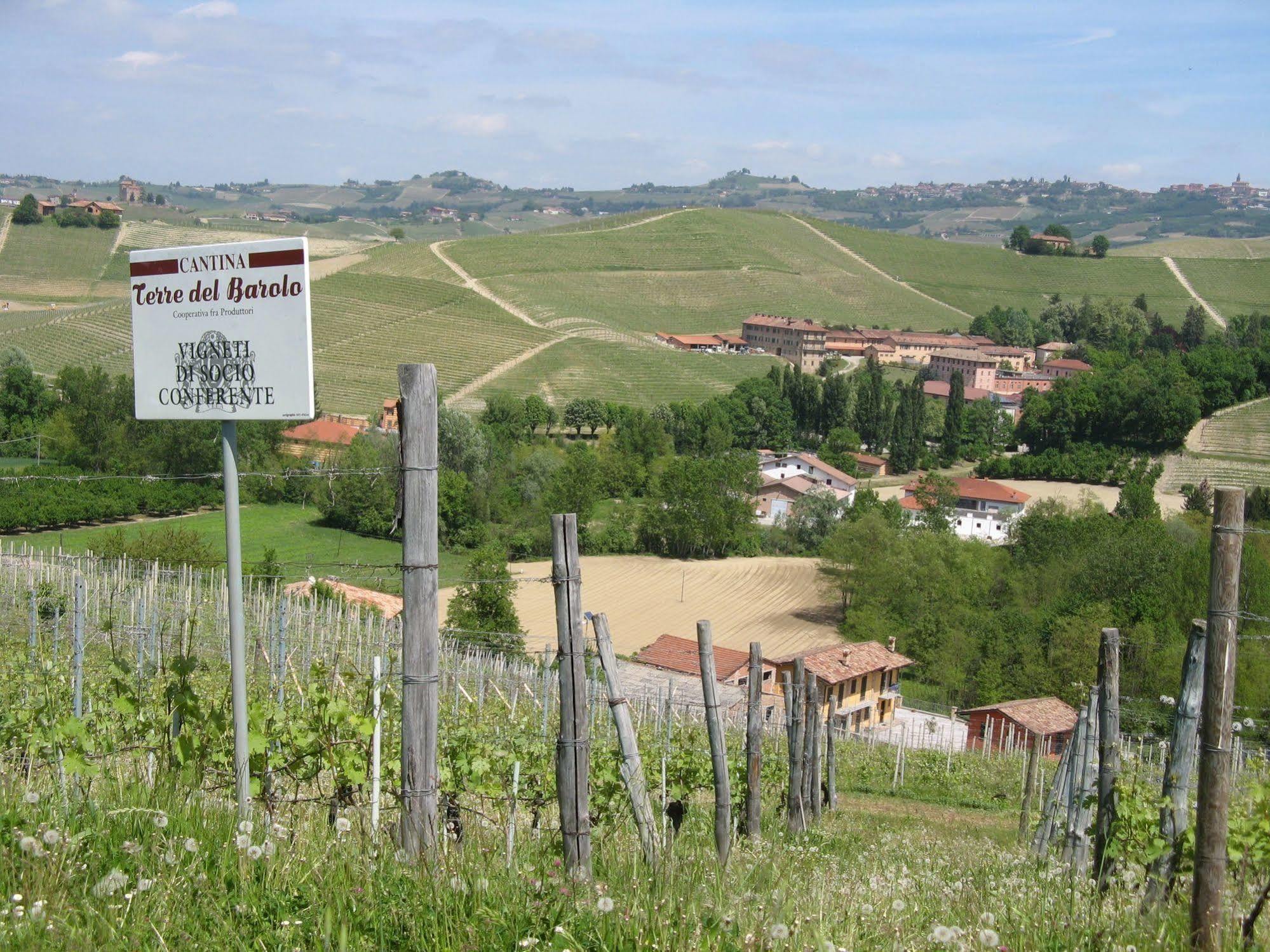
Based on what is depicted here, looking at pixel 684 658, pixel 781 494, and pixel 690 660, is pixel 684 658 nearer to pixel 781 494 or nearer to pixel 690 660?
pixel 690 660

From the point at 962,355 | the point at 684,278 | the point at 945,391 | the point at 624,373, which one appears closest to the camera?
the point at 624,373

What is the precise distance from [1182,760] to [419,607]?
2.97m

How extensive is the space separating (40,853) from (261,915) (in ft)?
1.88

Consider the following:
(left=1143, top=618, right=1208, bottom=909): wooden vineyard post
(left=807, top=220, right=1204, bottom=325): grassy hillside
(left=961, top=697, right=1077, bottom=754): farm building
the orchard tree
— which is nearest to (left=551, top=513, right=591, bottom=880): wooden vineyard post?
(left=1143, top=618, right=1208, bottom=909): wooden vineyard post

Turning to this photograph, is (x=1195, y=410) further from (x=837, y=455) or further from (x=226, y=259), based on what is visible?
(x=226, y=259)

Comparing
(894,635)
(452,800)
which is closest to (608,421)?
(894,635)

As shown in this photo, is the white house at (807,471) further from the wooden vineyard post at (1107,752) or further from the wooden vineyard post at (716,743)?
the wooden vineyard post at (1107,752)

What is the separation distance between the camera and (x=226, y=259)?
3619 millimetres

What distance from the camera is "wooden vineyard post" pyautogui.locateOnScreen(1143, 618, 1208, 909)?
4305 millimetres

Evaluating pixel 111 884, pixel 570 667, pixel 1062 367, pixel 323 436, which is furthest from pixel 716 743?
pixel 1062 367

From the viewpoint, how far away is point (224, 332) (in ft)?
12.0

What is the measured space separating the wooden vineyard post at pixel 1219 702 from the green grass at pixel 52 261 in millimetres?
93697

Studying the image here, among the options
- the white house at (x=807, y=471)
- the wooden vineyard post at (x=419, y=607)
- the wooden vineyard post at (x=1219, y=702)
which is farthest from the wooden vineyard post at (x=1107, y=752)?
the white house at (x=807, y=471)

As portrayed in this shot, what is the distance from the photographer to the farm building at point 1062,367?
90.3 meters
